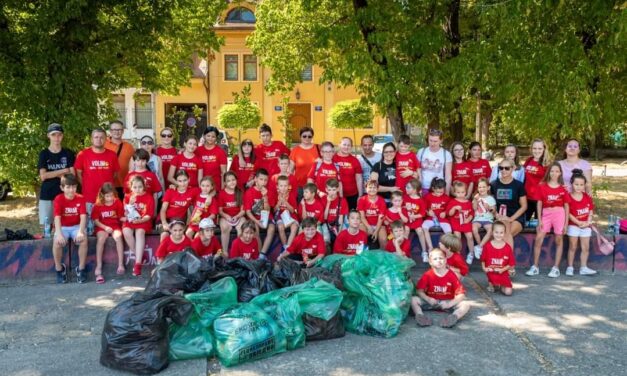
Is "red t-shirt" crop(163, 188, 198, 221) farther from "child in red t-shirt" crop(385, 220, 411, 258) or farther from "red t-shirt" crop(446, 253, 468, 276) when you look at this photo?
"red t-shirt" crop(446, 253, 468, 276)

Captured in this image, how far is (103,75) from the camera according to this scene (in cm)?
1161

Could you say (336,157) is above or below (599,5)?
below

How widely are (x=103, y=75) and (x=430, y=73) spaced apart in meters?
6.47

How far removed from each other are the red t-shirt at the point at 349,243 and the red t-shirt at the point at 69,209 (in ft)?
10.5

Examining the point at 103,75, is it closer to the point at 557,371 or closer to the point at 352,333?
the point at 352,333

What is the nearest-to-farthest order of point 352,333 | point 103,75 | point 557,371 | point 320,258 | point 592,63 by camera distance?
1. point 557,371
2. point 352,333
3. point 320,258
4. point 592,63
5. point 103,75

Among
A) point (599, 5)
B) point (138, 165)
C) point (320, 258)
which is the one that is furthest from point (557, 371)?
point (599, 5)

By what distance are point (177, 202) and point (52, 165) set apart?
176cm

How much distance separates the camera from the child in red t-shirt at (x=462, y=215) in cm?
755

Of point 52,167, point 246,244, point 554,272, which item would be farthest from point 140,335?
point 554,272

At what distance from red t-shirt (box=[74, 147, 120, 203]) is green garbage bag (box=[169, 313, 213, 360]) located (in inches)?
136

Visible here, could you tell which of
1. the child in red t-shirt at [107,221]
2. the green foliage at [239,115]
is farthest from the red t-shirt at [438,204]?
the green foliage at [239,115]

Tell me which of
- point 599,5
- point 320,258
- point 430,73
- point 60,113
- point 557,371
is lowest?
point 557,371

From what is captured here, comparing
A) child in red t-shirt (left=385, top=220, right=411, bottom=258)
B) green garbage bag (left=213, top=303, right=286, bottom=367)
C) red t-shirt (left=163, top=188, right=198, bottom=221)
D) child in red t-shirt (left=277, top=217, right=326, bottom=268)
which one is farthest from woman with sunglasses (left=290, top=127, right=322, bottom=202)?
green garbage bag (left=213, top=303, right=286, bottom=367)
